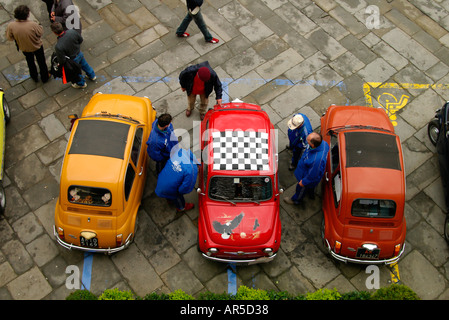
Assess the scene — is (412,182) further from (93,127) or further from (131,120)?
(93,127)

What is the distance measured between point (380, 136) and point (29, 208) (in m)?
6.77

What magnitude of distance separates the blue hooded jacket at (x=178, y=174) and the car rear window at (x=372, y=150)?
2.73 metres

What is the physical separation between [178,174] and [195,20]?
4.41 m

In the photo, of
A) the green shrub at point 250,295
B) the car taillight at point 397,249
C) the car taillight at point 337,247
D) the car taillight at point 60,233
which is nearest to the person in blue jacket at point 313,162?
the car taillight at point 337,247

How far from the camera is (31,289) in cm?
746

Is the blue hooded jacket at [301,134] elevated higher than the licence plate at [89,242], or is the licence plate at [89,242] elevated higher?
the blue hooded jacket at [301,134]

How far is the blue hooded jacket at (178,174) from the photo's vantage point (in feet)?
23.3

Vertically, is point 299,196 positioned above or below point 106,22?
below

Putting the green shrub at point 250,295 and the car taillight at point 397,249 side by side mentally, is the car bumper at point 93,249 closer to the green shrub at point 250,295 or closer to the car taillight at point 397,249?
the green shrub at point 250,295

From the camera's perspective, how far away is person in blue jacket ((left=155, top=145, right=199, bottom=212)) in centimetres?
711

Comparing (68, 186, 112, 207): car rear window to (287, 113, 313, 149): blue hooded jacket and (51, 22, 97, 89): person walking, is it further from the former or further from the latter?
(287, 113, 313, 149): blue hooded jacket

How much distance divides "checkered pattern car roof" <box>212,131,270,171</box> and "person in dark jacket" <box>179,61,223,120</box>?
1.23 meters
